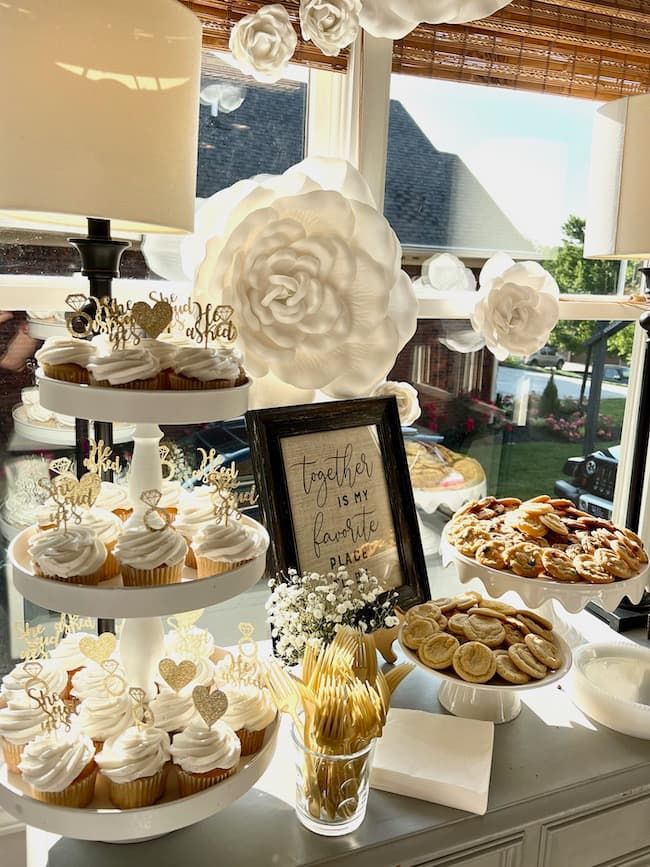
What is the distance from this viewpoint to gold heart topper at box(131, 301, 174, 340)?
96 centimetres

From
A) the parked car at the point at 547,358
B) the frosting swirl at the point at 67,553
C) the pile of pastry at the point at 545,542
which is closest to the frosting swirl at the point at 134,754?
the frosting swirl at the point at 67,553

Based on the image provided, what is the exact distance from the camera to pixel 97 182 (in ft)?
3.28

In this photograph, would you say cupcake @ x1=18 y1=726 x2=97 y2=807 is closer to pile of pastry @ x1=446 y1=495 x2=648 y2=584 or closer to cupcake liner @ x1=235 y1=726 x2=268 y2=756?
cupcake liner @ x1=235 y1=726 x2=268 y2=756

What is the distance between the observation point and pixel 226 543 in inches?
38.3

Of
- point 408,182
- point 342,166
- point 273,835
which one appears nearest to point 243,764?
point 273,835

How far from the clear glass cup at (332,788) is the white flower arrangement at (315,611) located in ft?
0.54

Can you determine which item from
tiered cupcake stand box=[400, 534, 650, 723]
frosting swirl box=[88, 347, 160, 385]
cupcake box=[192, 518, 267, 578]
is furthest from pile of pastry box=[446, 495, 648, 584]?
frosting swirl box=[88, 347, 160, 385]

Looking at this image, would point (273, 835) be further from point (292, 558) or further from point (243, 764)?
point (292, 558)

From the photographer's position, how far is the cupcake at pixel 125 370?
879mm

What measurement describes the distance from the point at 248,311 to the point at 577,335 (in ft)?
3.65

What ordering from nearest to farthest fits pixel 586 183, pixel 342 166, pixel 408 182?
1. pixel 342 166
2. pixel 408 182
3. pixel 586 183

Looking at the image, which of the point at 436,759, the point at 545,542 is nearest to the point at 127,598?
the point at 436,759

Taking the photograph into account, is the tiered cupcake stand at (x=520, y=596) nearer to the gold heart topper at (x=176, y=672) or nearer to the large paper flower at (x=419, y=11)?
the gold heart topper at (x=176, y=672)

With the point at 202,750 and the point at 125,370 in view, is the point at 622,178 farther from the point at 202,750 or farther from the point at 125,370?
the point at 202,750
